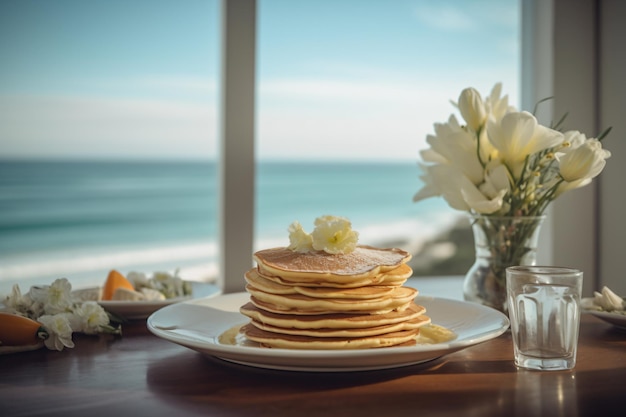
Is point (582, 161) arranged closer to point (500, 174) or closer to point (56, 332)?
point (500, 174)

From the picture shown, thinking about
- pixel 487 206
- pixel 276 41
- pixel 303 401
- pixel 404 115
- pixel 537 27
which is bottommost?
pixel 303 401

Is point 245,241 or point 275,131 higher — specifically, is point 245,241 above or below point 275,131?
below

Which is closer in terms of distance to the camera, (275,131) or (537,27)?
Result: (537,27)

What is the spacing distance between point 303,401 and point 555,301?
14.9 inches

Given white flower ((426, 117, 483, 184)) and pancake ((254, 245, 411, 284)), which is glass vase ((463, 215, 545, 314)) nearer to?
white flower ((426, 117, 483, 184))

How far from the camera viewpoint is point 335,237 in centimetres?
93

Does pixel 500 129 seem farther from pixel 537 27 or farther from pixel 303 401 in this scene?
pixel 537 27

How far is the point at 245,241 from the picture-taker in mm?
2416

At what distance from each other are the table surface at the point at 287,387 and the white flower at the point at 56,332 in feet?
0.05

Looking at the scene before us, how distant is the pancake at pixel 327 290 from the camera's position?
2.70 ft

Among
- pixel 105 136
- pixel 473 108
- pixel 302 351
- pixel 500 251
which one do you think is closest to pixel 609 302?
pixel 500 251

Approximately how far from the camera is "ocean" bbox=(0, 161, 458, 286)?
12227mm

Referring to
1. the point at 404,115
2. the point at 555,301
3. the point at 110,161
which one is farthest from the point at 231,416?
the point at 404,115

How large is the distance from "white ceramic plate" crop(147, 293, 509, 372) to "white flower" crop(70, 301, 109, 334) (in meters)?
0.12
